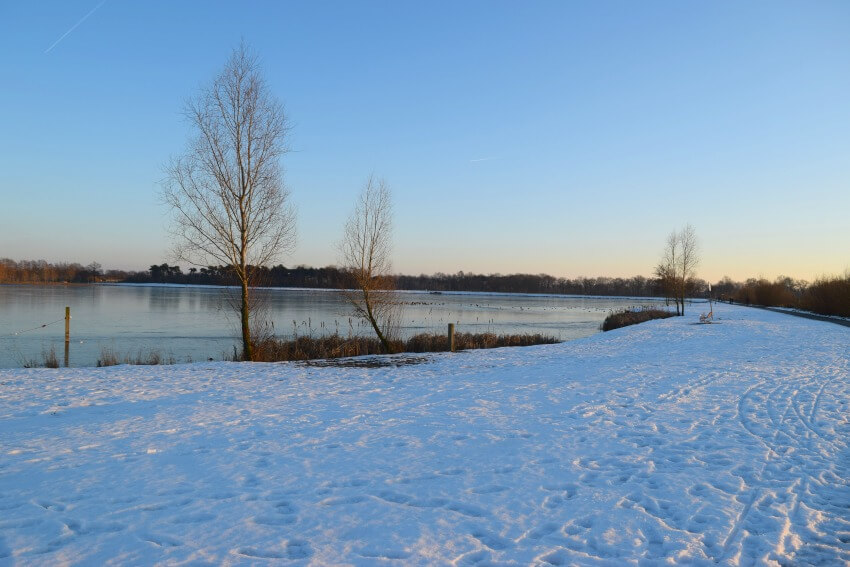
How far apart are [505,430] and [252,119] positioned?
1168 centimetres

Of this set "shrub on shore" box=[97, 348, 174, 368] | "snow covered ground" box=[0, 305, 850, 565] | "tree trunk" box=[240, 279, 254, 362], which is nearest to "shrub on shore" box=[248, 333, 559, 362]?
"tree trunk" box=[240, 279, 254, 362]

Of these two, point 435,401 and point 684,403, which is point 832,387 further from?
point 435,401

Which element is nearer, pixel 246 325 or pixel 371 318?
pixel 246 325

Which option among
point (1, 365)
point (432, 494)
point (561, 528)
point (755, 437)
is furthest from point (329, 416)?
point (1, 365)

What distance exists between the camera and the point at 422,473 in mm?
5168

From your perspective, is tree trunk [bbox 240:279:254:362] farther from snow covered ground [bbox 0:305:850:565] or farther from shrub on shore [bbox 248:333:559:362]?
snow covered ground [bbox 0:305:850:565]

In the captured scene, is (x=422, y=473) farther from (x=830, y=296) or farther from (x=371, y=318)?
(x=830, y=296)

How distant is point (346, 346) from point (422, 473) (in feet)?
42.4

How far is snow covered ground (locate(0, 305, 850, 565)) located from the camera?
369 centimetres

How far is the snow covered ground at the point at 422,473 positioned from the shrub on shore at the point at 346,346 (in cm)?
607

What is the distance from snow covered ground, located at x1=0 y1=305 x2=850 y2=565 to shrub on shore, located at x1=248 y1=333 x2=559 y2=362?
6.07 meters

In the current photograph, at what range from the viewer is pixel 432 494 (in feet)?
15.2

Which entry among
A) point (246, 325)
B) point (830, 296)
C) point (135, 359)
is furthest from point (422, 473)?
point (830, 296)

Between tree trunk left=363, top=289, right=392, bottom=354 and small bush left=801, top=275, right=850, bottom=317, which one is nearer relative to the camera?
tree trunk left=363, top=289, right=392, bottom=354
